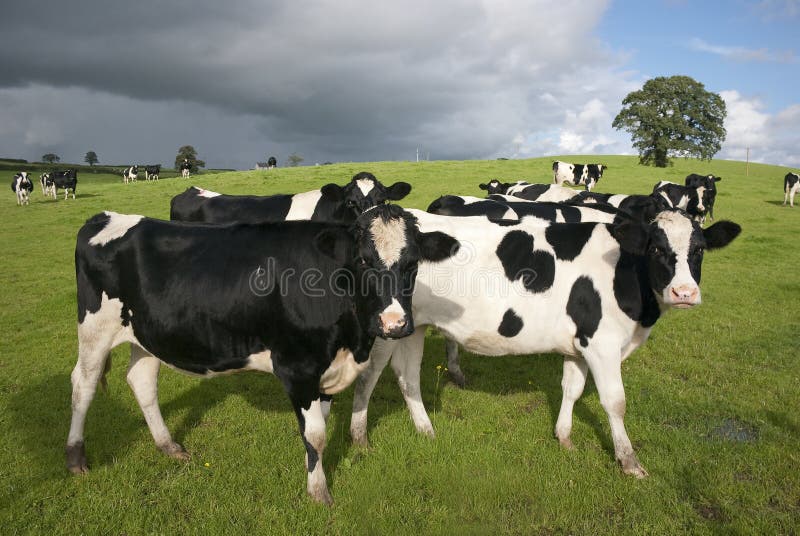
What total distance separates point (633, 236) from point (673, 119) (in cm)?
5583

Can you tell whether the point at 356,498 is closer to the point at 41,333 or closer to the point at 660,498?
the point at 660,498

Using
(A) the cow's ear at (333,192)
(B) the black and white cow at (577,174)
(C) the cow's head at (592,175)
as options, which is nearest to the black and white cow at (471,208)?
(A) the cow's ear at (333,192)

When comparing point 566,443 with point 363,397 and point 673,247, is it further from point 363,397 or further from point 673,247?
point 673,247

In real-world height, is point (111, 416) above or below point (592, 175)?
below

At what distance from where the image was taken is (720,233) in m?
4.49

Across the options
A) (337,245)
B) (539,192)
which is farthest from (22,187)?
(337,245)

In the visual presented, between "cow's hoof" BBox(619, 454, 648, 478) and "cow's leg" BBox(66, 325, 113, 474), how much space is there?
4.81 m

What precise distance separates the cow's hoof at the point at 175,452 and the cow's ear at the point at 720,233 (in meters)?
5.21

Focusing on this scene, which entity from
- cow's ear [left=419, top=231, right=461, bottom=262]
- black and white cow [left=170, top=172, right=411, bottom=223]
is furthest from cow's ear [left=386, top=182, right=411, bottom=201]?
cow's ear [left=419, top=231, right=461, bottom=262]

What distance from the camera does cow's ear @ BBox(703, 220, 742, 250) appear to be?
448 cm

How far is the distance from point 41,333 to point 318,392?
7.25 m

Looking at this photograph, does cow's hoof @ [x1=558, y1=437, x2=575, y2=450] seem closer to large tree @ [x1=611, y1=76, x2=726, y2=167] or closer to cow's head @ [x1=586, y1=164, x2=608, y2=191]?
cow's head @ [x1=586, y1=164, x2=608, y2=191]

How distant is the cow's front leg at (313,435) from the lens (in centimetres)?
406

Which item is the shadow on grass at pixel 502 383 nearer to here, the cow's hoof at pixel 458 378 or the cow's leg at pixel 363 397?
the cow's hoof at pixel 458 378
